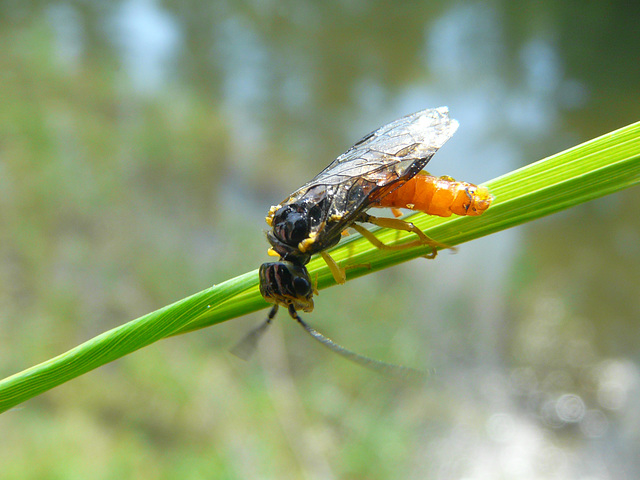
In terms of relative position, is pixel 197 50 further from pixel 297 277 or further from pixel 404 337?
pixel 297 277

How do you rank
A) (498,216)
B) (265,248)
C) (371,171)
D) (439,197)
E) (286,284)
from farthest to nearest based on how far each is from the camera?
(265,248) < (371,171) < (439,197) < (286,284) < (498,216)

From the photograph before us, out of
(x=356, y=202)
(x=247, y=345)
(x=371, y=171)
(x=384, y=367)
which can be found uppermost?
(x=371, y=171)

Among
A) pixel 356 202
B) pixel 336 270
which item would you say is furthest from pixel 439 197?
pixel 336 270

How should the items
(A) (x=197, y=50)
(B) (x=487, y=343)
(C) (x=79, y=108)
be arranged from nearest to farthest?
(B) (x=487, y=343) → (C) (x=79, y=108) → (A) (x=197, y=50)

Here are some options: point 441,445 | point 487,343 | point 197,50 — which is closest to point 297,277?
point 441,445

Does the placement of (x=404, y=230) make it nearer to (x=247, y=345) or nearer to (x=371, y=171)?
(x=371, y=171)

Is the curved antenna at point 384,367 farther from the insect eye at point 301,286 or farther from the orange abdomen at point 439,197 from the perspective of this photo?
the orange abdomen at point 439,197
